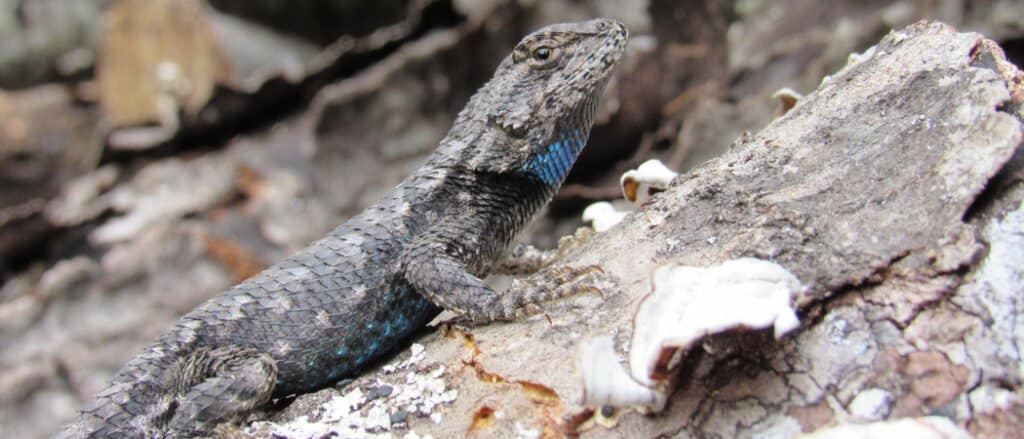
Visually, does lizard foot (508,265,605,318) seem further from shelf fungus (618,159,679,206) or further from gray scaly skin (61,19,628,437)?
shelf fungus (618,159,679,206)

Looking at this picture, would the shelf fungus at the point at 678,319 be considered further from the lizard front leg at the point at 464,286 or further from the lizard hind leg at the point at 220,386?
the lizard hind leg at the point at 220,386

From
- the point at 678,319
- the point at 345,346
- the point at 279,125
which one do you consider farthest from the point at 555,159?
the point at 279,125

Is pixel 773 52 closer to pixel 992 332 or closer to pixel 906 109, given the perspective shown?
pixel 906 109

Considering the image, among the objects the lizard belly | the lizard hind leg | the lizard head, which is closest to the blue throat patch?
the lizard head

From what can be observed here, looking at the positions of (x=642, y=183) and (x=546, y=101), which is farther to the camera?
(x=546, y=101)

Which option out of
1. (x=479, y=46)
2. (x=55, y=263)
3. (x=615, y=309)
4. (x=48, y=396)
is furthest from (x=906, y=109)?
(x=55, y=263)

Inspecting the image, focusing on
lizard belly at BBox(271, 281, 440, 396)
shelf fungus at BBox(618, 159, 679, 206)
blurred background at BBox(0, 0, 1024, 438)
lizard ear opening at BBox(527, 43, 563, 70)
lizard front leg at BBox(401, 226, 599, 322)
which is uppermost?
lizard ear opening at BBox(527, 43, 563, 70)

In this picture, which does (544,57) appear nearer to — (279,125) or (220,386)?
(220,386)
